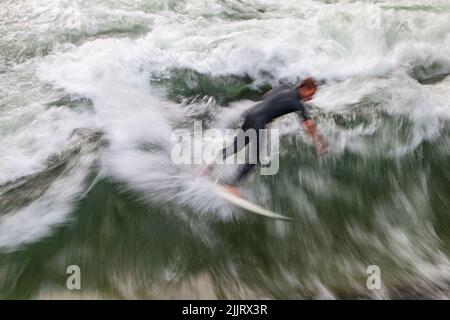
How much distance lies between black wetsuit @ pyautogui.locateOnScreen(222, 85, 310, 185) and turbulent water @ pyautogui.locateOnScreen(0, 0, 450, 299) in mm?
475

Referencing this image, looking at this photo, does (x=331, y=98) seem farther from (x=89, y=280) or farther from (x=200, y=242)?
(x=89, y=280)

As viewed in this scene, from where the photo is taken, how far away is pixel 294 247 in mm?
4547

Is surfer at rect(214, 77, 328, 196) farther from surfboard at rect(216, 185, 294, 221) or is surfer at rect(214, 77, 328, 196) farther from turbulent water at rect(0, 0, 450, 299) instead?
turbulent water at rect(0, 0, 450, 299)

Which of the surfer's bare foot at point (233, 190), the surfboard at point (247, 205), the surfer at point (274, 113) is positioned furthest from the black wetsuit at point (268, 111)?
the surfboard at point (247, 205)

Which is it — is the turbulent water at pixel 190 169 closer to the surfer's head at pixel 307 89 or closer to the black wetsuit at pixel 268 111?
the black wetsuit at pixel 268 111

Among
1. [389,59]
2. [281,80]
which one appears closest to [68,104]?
[281,80]

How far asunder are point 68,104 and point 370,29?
18.6 ft

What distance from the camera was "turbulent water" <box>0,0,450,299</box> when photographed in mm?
4266

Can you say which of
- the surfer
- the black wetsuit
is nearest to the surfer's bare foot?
the surfer

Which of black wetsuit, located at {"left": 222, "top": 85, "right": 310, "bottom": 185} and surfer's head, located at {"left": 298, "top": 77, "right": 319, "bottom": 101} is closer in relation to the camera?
surfer's head, located at {"left": 298, "top": 77, "right": 319, "bottom": 101}

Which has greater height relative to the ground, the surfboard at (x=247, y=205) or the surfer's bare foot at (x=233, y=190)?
the surfer's bare foot at (x=233, y=190)

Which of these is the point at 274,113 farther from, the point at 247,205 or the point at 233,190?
the point at 247,205

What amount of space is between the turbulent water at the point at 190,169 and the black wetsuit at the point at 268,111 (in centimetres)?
47

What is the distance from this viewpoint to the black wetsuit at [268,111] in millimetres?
4758
